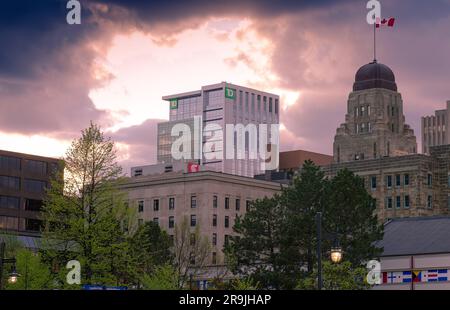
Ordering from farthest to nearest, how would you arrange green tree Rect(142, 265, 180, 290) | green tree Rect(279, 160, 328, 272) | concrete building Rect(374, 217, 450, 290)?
concrete building Rect(374, 217, 450, 290)
green tree Rect(279, 160, 328, 272)
green tree Rect(142, 265, 180, 290)

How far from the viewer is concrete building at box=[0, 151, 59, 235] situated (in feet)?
599

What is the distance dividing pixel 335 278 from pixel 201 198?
4030 inches

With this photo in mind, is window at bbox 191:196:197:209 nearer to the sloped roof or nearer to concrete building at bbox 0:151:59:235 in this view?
concrete building at bbox 0:151:59:235

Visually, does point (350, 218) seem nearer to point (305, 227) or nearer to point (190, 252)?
point (305, 227)

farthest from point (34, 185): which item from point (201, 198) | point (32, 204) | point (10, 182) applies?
point (201, 198)

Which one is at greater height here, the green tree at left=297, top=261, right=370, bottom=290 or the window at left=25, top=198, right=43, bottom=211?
the window at left=25, top=198, right=43, bottom=211

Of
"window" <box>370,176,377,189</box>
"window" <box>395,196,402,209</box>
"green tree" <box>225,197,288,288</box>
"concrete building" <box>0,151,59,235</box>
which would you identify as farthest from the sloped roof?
"concrete building" <box>0,151,59,235</box>

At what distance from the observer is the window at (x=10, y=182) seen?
7185 inches

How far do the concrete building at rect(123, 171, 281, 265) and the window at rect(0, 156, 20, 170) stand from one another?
22965 mm

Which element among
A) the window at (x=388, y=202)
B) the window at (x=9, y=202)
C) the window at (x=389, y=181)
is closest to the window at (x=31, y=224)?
the window at (x=9, y=202)

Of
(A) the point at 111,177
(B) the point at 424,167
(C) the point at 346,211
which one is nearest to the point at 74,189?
(A) the point at 111,177

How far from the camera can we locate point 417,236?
10031 cm
